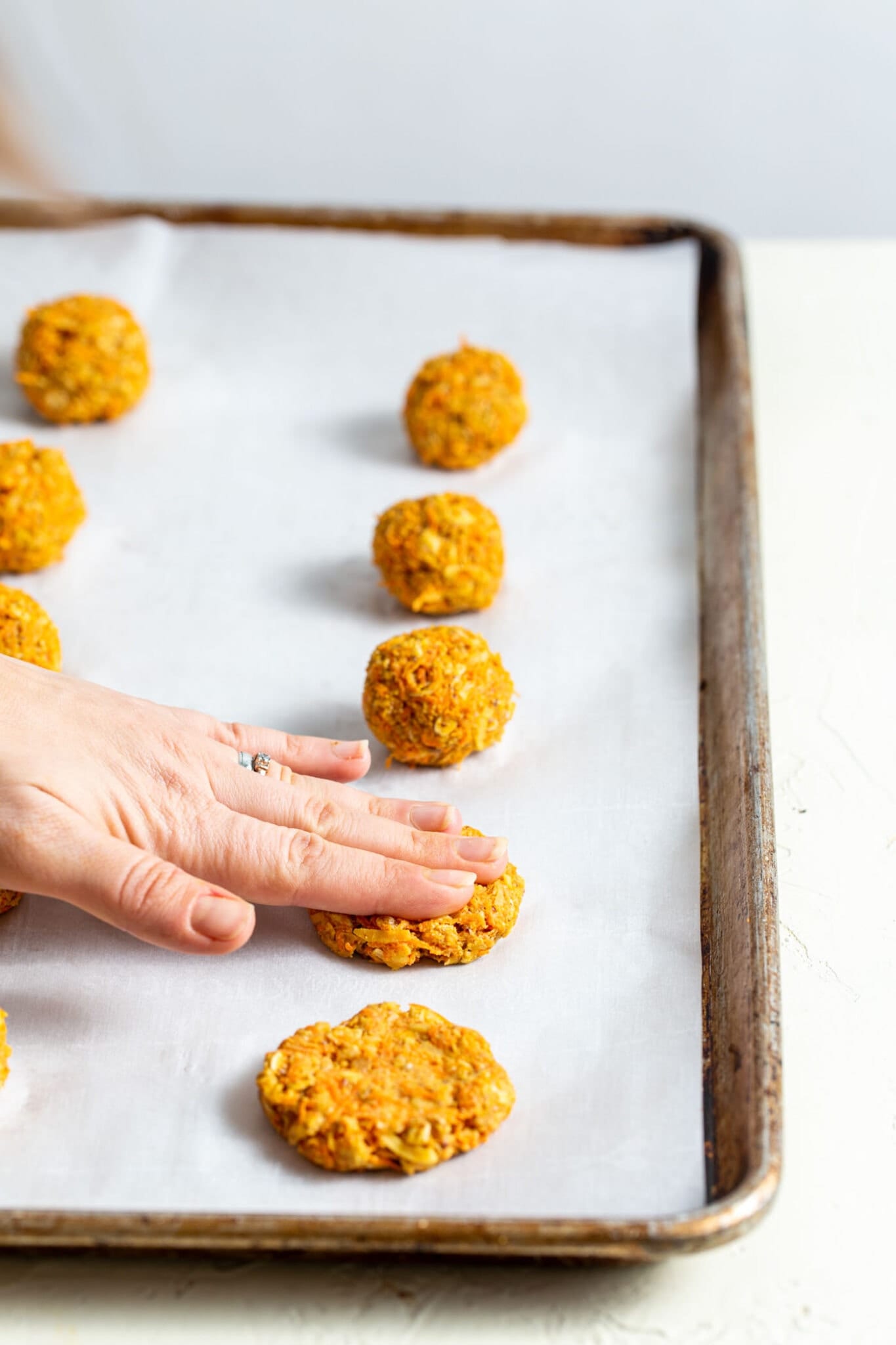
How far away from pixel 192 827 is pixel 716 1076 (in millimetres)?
513

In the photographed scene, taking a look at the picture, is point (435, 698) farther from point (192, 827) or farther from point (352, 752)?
point (192, 827)

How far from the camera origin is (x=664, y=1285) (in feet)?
3.79

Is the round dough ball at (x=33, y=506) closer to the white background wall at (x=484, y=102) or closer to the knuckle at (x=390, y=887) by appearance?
the knuckle at (x=390, y=887)

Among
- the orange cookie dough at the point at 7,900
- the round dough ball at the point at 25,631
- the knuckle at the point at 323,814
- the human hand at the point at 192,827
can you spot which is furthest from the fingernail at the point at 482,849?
the round dough ball at the point at 25,631

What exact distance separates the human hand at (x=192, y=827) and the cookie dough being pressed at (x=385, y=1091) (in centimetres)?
11

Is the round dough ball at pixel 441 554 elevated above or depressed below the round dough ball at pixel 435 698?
above

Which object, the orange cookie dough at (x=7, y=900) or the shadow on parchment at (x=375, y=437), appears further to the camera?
the shadow on parchment at (x=375, y=437)

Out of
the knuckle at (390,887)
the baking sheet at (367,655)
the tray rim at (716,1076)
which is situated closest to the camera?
the tray rim at (716,1076)

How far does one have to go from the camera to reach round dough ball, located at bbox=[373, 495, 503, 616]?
1.76m

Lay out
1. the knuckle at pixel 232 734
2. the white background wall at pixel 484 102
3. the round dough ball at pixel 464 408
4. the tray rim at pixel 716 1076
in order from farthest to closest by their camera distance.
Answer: the white background wall at pixel 484 102, the round dough ball at pixel 464 408, the knuckle at pixel 232 734, the tray rim at pixel 716 1076

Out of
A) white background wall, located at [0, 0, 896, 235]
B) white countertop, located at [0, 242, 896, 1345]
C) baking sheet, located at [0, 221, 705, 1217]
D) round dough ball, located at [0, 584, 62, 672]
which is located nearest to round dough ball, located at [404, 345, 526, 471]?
baking sheet, located at [0, 221, 705, 1217]

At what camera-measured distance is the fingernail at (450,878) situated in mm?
1353

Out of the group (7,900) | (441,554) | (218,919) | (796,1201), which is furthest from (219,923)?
(441,554)

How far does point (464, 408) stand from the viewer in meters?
2.01
